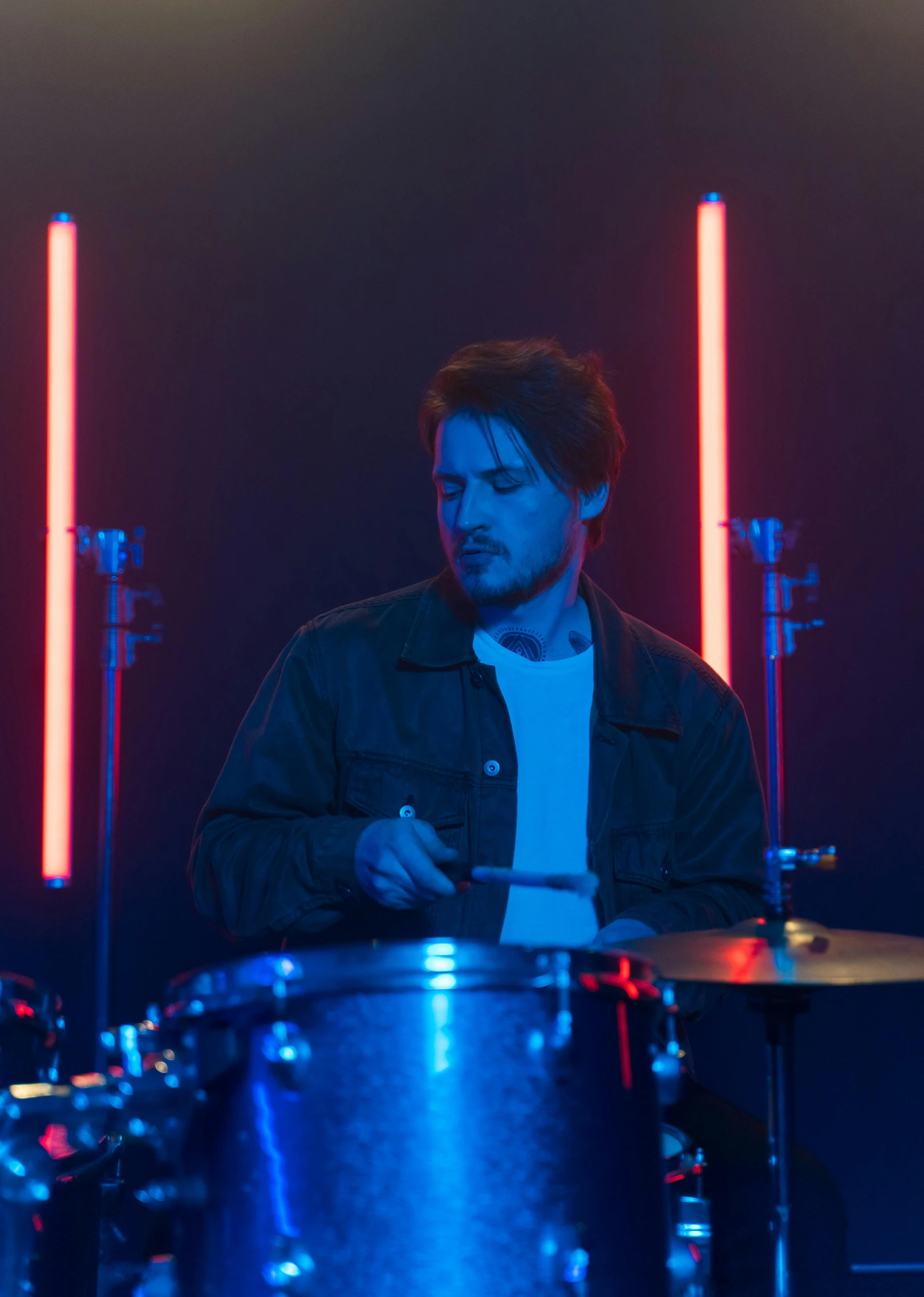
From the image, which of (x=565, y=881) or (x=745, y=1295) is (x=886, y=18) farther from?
(x=745, y=1295)

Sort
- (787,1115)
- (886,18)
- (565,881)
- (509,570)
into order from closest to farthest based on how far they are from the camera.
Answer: (565,881), (787,1115), (509,570), (886,18)

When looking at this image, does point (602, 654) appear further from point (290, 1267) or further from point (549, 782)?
point (290, 1267)

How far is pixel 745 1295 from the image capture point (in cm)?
179

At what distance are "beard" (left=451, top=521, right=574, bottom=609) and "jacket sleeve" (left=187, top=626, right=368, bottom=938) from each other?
0.93 ft

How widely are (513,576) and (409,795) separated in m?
0.38

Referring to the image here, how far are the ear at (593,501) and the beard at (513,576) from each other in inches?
4.3

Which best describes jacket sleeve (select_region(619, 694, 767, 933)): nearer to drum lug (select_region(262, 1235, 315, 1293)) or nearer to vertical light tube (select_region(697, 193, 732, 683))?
vertical light tube (select_region(697, 193, 732, 683))

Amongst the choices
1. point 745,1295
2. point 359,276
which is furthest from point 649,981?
point 359,276

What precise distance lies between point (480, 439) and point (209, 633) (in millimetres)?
817

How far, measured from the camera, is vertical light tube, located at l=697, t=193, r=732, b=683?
2676 mm

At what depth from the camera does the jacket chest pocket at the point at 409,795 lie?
2.21 meters

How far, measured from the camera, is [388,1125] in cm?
119

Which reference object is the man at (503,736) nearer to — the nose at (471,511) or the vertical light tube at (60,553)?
the nose at (471,511)

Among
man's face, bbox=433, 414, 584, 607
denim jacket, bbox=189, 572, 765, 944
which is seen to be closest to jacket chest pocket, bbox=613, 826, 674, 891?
denim jacket, bbox=189, 572, 765, 944
